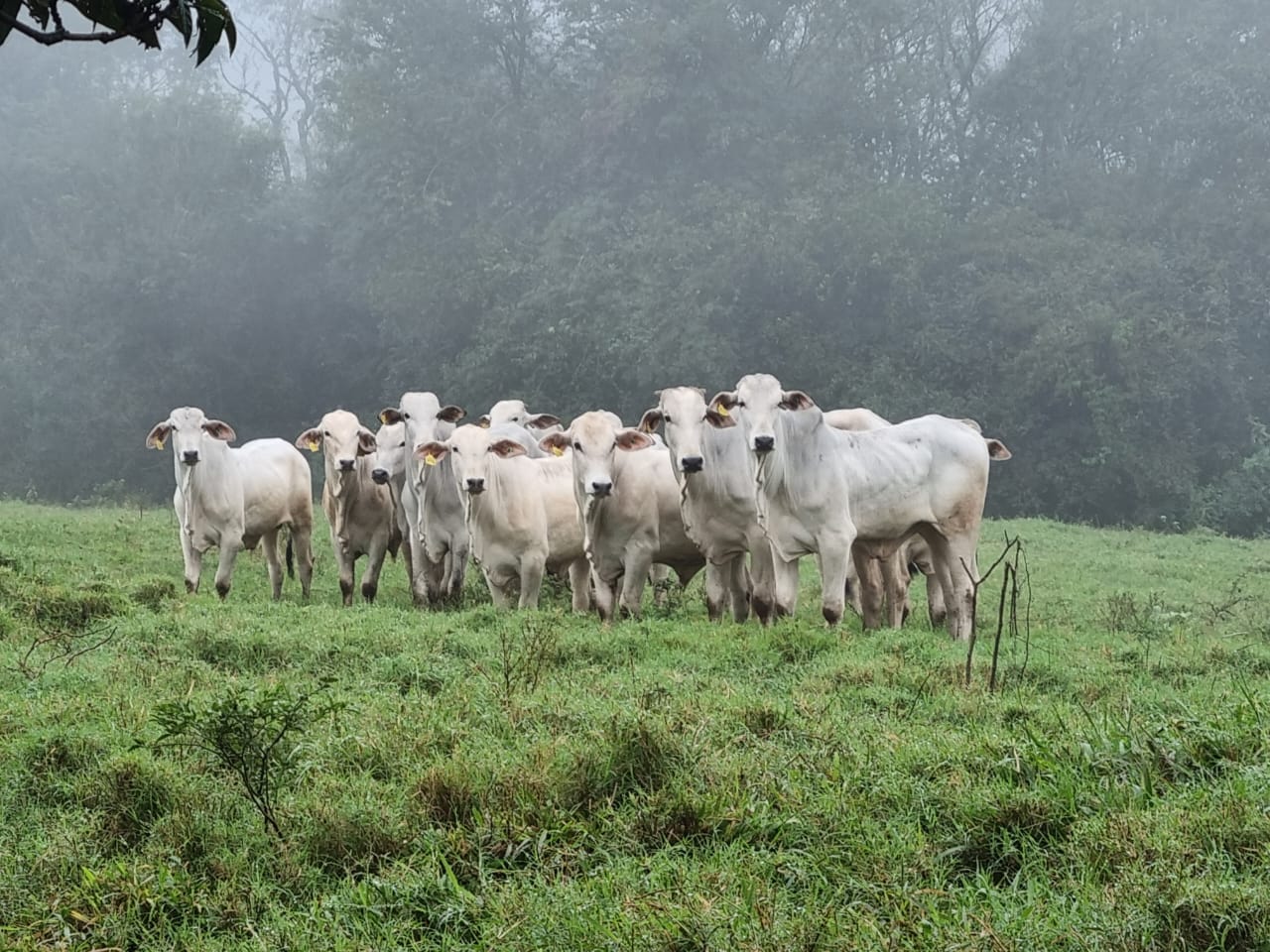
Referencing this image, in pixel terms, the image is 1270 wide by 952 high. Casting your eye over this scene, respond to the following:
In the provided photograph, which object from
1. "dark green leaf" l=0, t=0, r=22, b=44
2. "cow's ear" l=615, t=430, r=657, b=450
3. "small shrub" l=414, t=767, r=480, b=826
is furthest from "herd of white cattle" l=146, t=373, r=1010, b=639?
"dark green leaf" l=0, t=0, r=22, b=44

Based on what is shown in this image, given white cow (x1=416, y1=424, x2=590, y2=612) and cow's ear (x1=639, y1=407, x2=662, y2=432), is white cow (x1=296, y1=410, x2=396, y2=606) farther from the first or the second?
cow's ear (x1=639, y1=407, x2=662, y2=432)

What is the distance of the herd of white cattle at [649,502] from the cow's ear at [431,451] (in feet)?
0.07

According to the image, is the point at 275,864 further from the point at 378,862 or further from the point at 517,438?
the point at 517,438

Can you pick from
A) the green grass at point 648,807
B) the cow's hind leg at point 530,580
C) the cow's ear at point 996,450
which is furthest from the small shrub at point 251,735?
the cow's ear at point 996,450

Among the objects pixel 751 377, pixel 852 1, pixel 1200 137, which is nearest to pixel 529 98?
pixel 852 1

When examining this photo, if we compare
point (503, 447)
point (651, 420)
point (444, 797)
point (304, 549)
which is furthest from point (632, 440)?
point (444, 797)

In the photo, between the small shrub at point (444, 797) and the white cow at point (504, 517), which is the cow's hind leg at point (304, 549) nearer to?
the white cow at point (504, 517)

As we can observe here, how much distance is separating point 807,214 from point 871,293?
2.45 metres

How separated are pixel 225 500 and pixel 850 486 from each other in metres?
5.50

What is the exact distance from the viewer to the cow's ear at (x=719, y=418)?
946cm

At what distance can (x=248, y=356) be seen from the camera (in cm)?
3297

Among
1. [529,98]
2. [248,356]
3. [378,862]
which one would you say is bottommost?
[378,862]

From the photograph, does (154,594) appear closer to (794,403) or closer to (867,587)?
(794,403)

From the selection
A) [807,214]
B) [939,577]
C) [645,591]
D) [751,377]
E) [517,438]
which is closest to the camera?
[751,377]
